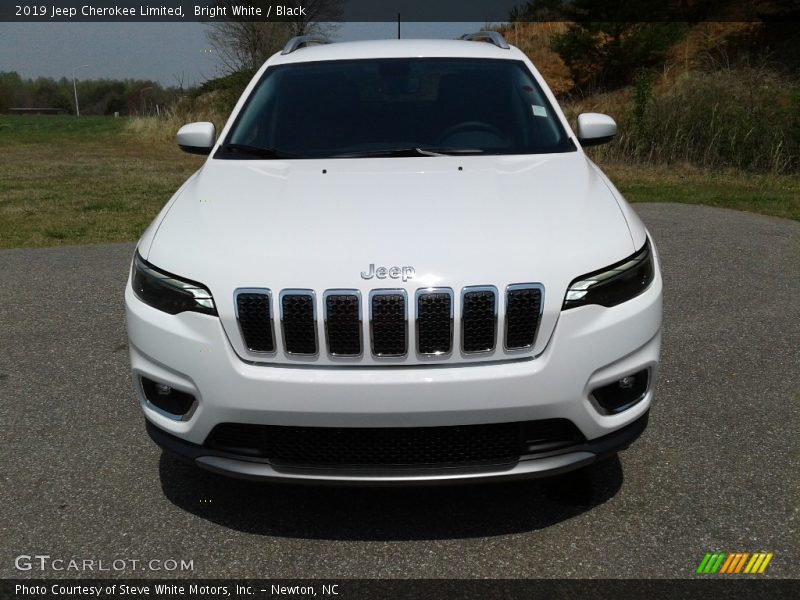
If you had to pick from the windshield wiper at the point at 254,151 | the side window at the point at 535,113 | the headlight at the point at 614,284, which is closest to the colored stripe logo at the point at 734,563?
the headlight at the point at 614,284

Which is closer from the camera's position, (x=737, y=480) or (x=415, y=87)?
(x=737, y=480)

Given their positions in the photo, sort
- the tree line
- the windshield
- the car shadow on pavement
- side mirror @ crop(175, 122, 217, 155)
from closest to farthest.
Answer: the car shadow on pavement → the windshield → side mirror @ crop(175, 122, 217, 155) → the tree line

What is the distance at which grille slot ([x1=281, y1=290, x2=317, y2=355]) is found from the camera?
7.88 feet

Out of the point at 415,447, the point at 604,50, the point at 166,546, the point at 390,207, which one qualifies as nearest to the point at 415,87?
the point at 390,207


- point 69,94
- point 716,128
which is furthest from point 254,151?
point 69,94

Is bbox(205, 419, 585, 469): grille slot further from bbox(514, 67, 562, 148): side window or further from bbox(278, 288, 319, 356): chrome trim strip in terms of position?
bbox(514, 67, 562, 148): side window

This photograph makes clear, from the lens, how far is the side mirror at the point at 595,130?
4055 mm

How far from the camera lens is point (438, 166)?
Answer: 3334 mm

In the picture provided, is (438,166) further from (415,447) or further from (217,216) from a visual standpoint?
(415,447)

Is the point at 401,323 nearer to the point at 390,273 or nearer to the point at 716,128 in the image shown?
the point at 390,273

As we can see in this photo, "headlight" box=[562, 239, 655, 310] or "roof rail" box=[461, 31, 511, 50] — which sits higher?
"roof rail" box=[461, 31, 511, 50]

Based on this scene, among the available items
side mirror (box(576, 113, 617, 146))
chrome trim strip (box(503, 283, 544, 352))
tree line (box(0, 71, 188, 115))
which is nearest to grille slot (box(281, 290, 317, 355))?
chrome trim strip (box(503, 283, 544, 352))

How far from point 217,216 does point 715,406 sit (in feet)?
8.37
